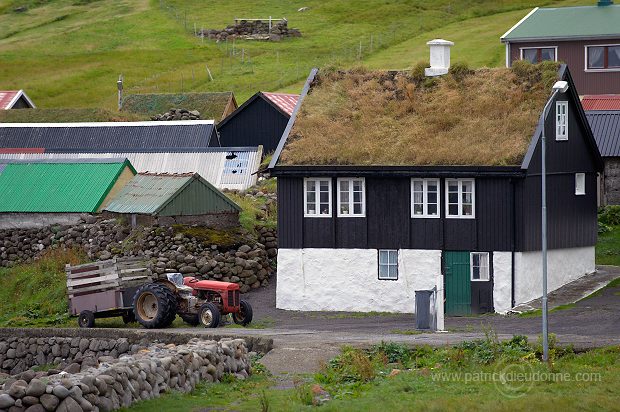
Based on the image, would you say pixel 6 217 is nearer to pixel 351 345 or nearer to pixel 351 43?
pixel 351 345

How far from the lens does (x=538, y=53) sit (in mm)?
72438

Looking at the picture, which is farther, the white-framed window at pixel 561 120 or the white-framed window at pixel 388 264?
the white-framed window at pixel 561 120

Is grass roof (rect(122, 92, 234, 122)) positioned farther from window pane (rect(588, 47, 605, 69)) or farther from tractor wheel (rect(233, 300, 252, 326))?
tractor wheel (rect(233, 300, 252, 326))

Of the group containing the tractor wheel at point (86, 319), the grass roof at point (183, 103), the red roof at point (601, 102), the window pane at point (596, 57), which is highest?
the window pane at point (596, 57)

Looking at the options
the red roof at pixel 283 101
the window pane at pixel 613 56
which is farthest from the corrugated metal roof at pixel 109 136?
the window pane at pixel 613 56

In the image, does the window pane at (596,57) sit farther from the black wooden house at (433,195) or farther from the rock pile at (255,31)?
the rock pile at (255,31)

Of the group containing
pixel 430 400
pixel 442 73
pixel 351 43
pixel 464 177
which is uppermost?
pixel 351 43

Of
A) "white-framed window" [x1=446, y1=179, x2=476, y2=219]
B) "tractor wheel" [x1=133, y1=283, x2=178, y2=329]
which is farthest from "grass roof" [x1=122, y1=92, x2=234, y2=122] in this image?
"tractor wheel" [x1=133, y1=283, x2=178, y2=329]

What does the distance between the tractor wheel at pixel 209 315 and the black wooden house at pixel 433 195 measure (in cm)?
664

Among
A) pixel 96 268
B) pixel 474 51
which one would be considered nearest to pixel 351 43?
pixel 474 51

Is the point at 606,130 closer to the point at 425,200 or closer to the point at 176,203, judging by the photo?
the point at 425,200

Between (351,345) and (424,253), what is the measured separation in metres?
11.8

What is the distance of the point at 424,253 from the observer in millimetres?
40594

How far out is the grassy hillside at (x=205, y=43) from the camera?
9450 centimetres
